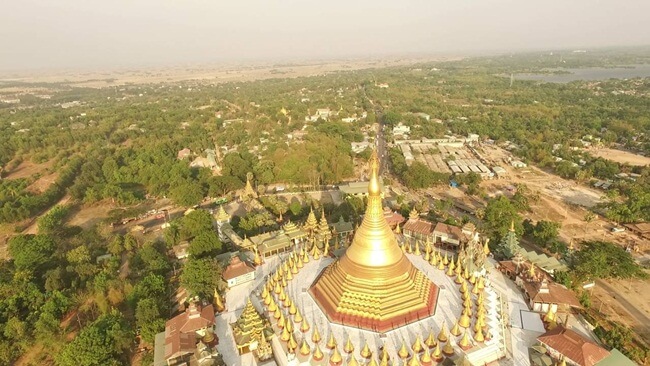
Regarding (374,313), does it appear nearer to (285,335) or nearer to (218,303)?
(285,335)

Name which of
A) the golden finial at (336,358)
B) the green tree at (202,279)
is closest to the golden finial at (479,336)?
the golden finial at (336,358)

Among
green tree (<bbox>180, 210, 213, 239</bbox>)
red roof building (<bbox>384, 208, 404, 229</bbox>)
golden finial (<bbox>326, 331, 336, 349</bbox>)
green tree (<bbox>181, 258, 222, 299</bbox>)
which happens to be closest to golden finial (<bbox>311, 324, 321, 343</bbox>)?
golden finial (<bbox>326, 331, 336, 349</bbox>)

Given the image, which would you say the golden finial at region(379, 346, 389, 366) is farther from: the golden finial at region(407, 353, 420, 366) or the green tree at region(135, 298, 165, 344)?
the green tree at region(135, 298, 165, 344)

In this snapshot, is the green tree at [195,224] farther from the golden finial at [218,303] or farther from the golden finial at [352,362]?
the golden finial at [352,362]

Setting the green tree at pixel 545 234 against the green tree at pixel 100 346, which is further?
the green tree at pixel 545 234

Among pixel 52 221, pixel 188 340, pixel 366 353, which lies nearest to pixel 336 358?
pixel 366 353

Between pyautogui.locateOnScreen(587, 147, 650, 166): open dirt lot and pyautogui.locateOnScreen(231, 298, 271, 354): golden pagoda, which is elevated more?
pyautogui.locateOnScreen(231, 298, 271, 354): golden pagoda
